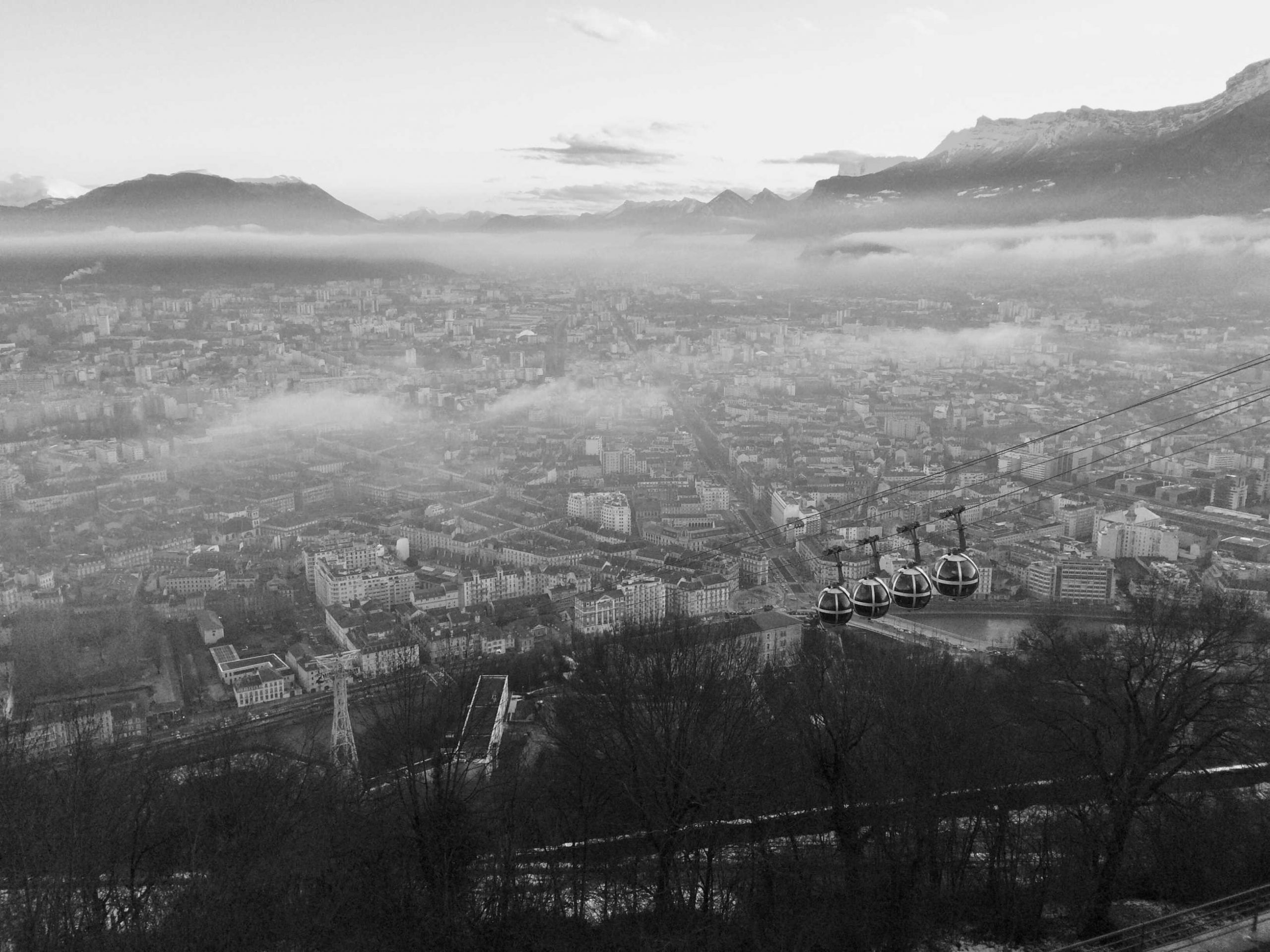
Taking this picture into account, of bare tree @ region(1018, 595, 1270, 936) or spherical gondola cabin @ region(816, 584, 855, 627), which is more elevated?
spherical gondola cabin @ region(816, 584, 855, 627)

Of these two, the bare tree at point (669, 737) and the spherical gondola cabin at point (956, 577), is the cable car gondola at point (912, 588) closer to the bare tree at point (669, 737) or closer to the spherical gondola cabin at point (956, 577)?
the spherical gondola cabin at point (956, 577)

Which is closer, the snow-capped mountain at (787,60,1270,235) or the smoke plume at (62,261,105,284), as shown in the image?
the smoke plume at (62,261,105,284)

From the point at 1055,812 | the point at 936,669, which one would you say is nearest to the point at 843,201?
the point at 936,669

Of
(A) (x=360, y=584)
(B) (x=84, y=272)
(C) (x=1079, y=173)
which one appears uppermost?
(C) (x=1079, y=173)

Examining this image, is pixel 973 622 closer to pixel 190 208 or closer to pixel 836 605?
pixel 836 605

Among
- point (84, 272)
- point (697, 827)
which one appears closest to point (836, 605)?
point (697, 827)

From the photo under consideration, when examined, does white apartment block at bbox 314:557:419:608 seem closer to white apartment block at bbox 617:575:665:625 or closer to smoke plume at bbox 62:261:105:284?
white apartment block at bbox 617:575:665:625

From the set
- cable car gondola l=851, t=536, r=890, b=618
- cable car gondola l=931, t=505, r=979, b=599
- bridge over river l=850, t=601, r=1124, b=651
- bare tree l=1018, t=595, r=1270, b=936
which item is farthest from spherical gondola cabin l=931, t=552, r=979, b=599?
bridge over river l=850, t=601, r=1124, b=651

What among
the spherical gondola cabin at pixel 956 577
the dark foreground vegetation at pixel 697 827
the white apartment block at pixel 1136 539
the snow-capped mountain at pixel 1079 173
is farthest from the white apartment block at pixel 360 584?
the snow-capped mountain at pixel 1079 173
